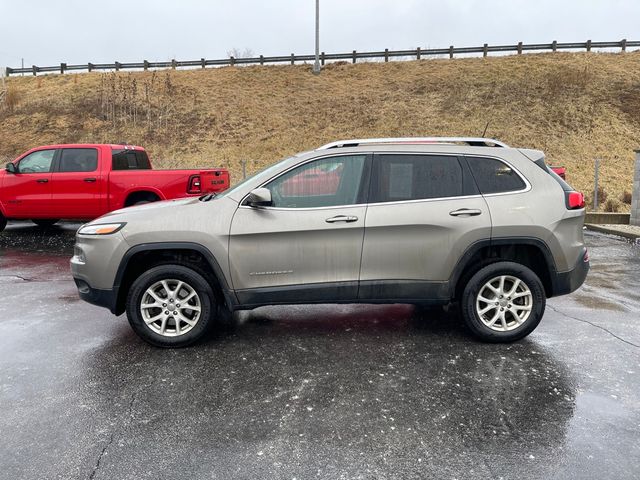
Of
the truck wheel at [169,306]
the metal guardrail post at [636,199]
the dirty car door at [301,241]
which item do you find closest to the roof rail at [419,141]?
the dirty car door at [301,241]

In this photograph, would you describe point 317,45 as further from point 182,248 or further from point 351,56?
point 182,248

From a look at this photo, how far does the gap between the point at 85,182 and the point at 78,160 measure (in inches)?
22.2

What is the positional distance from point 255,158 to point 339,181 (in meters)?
22.4

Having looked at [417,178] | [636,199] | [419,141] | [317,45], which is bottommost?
[636,199]

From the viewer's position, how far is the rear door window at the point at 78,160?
34.0ft

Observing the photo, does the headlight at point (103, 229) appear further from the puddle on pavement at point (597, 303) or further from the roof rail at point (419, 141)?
the puddle on pavement at point (597, 303)

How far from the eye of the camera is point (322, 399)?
3.44 m

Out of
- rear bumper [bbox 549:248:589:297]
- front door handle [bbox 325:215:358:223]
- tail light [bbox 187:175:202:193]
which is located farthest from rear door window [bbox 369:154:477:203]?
tail light [bbox 187:175:202:193]

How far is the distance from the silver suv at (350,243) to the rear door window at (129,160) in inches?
259

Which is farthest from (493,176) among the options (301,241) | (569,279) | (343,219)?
(301,241)

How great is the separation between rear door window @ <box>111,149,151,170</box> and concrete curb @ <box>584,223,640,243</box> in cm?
1065

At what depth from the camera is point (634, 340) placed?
15.0 feet

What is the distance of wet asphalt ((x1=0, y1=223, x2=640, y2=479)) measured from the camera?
2725 millimetres

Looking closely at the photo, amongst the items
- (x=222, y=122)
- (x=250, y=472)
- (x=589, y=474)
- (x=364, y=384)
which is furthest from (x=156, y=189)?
(x=222, y=122)
